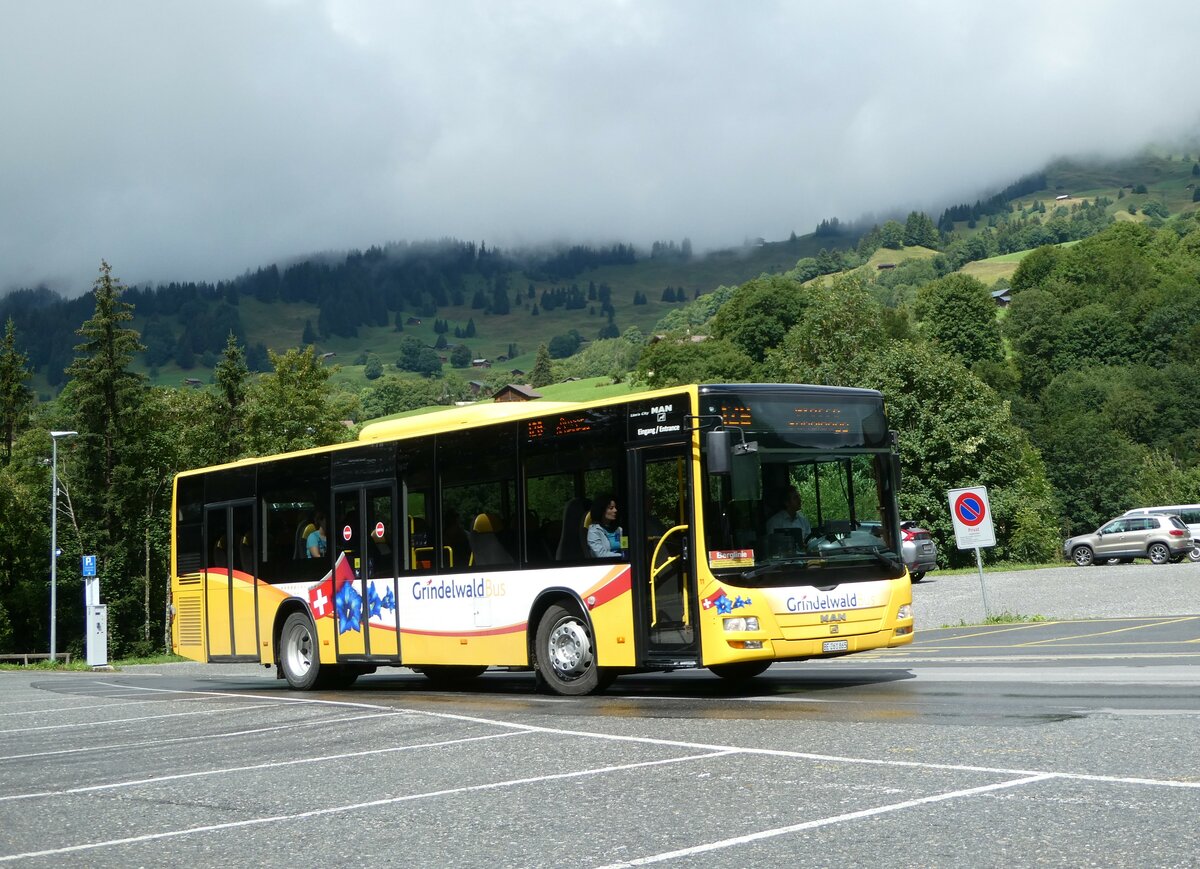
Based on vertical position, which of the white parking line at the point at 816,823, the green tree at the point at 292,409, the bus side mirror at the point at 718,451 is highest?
the green tree at the point at 292,409

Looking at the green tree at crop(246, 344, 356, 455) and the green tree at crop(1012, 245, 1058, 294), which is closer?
the green tree at crop(246, 344, 356, 455)

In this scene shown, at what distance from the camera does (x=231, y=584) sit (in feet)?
65.6

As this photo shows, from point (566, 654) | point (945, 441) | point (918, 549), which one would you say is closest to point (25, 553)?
point (945, 441)

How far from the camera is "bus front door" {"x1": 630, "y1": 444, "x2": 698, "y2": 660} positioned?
1336cm

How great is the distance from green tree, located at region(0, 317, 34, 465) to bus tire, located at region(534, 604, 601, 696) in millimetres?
72180

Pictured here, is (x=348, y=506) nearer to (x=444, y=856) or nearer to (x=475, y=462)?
A: (x=475, y=462)

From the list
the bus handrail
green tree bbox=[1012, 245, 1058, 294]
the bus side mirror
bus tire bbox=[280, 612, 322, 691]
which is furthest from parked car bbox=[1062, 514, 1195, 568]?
green tree bbox=[1012, 245, 1058, 294]

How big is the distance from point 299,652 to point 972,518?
1228 centimetres

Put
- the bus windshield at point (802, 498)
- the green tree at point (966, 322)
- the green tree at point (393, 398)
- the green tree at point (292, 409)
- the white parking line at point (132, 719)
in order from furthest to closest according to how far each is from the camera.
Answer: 1. the green tree at point (393, 398)
2. the green tree at point (966, 322)
3. the green tree at point (292, 409)
4. the white parking line at point (132, 719)
5. the bus windshield at point (802, 498)

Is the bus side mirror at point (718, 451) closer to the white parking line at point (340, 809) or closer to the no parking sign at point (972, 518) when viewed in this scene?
the white parking line at point (340, 809)

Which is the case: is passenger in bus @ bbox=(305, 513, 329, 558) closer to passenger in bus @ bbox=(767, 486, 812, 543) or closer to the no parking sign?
passenger in bus @ bbox=(767, 486, 812, 543)

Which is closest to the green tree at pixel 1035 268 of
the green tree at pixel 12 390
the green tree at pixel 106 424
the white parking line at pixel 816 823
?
the green tree at pixel 12 390

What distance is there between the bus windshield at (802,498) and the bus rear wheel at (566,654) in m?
1.99

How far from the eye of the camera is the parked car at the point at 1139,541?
152 ft
